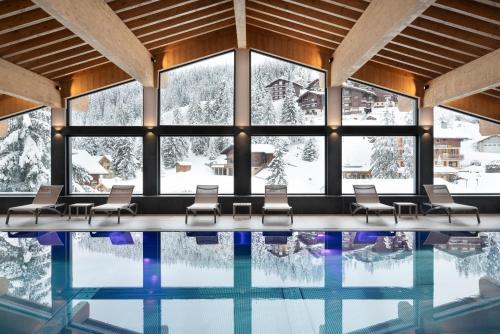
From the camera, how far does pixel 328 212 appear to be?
10688 millimetres

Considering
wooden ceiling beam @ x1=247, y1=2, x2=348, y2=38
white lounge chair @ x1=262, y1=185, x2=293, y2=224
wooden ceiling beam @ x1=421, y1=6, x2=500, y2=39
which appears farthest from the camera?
white lounge chair @ x1=262, y1=185, x2=293, y2=224

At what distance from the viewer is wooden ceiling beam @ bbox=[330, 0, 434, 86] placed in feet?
17.8

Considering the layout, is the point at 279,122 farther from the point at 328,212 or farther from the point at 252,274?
the point at 252,274

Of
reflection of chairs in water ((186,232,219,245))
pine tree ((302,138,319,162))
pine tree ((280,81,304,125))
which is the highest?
pine tree ((280,81,304,125))

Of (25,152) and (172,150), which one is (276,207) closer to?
(172,150)

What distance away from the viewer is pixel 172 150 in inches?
439

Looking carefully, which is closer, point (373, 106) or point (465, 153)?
point (373, 106)

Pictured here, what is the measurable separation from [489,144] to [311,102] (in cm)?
572

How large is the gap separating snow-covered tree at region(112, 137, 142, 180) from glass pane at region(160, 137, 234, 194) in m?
0.81

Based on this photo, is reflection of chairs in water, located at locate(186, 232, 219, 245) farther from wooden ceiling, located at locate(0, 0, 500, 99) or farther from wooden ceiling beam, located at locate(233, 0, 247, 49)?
wooden ceiling beam, located at locate(233, 0, 247, 49)

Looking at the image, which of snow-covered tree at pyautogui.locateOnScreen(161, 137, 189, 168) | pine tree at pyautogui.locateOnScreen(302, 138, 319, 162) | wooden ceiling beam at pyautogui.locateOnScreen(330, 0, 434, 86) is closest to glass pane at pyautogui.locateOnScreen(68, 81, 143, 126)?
snow-covered tree at pyautogui.locateOnScreen(161, 137, 189, 168)

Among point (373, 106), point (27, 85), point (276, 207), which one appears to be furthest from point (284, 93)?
point (27, 85)

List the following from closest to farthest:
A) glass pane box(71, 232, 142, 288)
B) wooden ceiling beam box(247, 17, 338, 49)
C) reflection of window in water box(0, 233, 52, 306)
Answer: reflection of window in water box(0, 233, 52, 306)
glass pane box(71, 232, 142, 288)
wooden ceiling beam box(247, 17, 338, 49)

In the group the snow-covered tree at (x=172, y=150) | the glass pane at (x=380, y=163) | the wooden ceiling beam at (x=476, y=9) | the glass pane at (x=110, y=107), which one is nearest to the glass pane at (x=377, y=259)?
the glass pane at (x=380, y=163)
